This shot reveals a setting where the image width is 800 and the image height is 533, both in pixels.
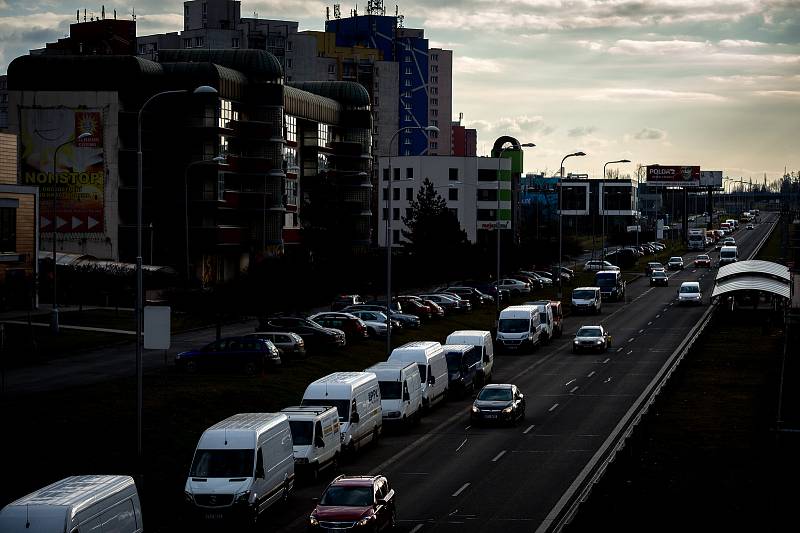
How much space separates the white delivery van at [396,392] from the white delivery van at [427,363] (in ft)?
8.56

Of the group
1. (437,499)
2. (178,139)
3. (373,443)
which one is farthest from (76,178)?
(437,499)

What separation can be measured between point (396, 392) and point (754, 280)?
52.9m

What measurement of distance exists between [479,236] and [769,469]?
131 meters

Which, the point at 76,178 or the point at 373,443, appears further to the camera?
the point at 76,178

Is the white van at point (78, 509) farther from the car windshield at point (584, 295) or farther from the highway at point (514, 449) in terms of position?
the car windshield at point (584, 295)

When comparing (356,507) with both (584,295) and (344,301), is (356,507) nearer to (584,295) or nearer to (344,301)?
(344,301)

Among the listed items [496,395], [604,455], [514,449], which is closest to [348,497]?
[604,455]

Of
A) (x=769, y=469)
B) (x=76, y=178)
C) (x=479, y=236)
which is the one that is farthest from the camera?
(x=479, y=236)

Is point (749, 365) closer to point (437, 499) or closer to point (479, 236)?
point (437, 499)

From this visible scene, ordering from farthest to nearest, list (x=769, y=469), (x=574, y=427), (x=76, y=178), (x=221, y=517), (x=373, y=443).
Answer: (x=76, y=178), (x=574, y=427), (x=373, y=443), (x=769, y=469), (x=221, y=517)

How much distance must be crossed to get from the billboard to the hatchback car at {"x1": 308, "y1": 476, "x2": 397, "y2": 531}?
258 feet

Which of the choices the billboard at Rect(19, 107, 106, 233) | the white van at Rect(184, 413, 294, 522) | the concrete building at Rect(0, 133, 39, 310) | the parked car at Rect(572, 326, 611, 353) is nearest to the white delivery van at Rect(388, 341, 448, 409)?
the white van at Rect(184, 413, 294, 522)

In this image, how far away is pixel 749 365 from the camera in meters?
62.8

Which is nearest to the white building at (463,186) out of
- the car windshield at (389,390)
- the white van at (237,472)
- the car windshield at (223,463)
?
the car windshield at (389,390)
